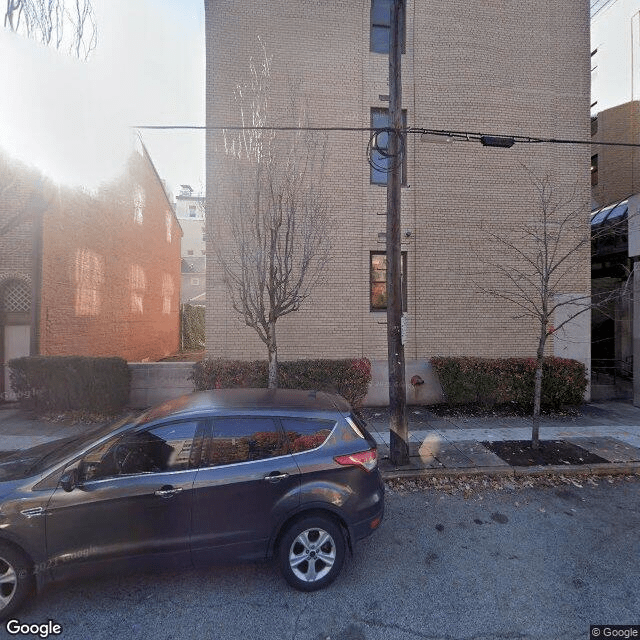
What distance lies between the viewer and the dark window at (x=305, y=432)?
320 cm

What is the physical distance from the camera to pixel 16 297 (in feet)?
31.6

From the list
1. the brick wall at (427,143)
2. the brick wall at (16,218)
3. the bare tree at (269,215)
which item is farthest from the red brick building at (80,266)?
the bare tree at (269,215)

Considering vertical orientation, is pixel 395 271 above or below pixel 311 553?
above

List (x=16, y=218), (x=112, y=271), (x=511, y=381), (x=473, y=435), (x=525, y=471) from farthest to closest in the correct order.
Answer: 1. (x=112, y=271)
2. (x=16, y=218)
3. (x=511, y=381)
4. (x=473, y=435)
5. (x=525, y=471)

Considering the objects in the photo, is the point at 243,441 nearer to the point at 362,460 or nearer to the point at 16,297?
the point at 362,460

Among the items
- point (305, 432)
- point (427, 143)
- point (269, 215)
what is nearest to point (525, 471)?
point (305, 432)

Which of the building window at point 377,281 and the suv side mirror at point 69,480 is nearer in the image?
the suv side mirror at point 69,480

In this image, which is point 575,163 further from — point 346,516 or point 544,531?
point 346,516

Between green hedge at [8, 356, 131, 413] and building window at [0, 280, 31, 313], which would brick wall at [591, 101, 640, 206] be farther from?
building window at [0, 280, 31, 313]

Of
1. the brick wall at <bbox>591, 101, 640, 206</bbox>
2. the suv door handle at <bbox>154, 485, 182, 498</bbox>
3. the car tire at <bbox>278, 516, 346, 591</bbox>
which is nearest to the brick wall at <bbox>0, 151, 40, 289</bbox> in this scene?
the suv door handle at <bbox>154, 485, 182, 498</bbox>

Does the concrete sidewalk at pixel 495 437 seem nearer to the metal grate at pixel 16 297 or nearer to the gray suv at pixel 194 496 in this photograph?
the gray suv at pixel 194 496

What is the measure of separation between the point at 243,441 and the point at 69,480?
1.38 meters

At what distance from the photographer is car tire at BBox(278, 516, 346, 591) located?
304 cm

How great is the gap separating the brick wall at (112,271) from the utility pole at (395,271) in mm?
9373
